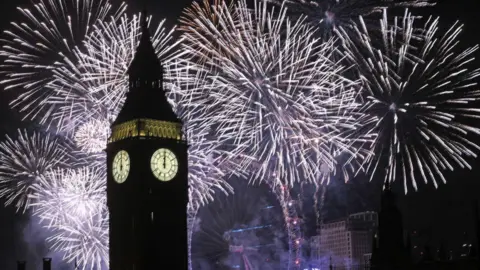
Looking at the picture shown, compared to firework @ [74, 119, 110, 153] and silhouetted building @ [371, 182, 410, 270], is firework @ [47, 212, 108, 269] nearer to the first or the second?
firework @ [74, 119, 110, 153]

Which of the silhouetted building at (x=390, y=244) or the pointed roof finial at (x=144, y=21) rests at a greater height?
the pointed roof finial at (x=144, y=21)

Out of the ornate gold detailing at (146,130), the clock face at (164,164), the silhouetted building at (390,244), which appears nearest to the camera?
the clock face at (164,164)

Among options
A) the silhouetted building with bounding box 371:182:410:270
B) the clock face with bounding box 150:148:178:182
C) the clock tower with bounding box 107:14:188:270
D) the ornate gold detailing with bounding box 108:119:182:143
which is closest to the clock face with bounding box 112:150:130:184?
the clock tower with bounding box 107:14:188:270

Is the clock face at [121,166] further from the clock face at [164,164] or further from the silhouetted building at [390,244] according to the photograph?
the silhouetted building at [390,244]

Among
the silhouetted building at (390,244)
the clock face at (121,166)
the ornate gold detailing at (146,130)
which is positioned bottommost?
the silhouetted building at (390,244)

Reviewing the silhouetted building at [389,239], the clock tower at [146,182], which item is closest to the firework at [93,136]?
the clock tower at [146,182]
